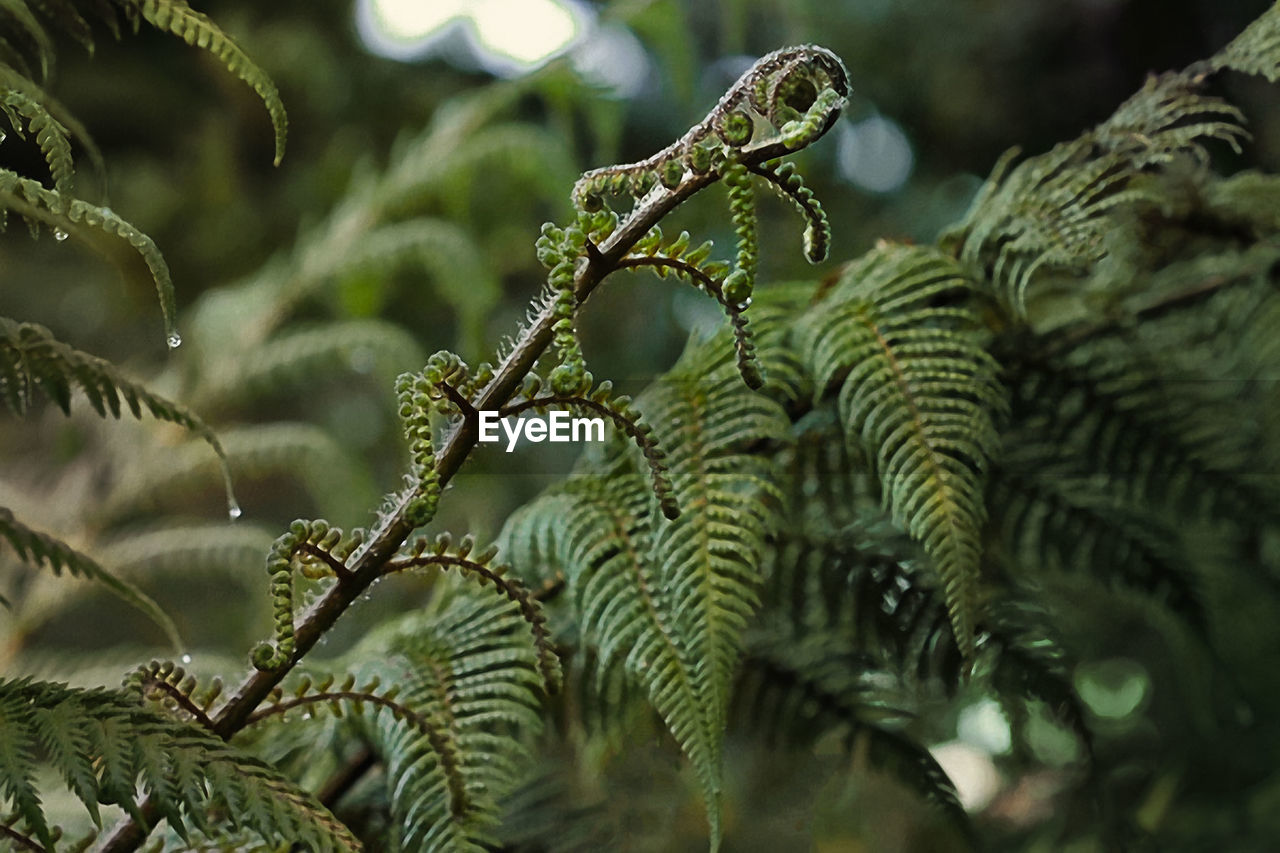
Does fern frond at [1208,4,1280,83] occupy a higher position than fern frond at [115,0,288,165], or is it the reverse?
fern frond at [1208,4,1280,83]

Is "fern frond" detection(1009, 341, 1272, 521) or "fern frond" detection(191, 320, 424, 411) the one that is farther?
"fern frond" detection(191, 320, 424, 411)

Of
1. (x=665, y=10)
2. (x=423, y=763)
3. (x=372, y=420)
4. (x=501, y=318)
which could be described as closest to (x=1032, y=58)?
(x=665, y=10)

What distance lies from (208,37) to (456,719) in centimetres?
36

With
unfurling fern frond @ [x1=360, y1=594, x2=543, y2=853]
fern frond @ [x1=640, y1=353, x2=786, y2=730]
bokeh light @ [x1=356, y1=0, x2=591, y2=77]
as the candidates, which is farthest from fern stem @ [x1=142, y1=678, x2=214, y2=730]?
bokeh light @ [x1=356, y1=0, x2=591, y2=77]

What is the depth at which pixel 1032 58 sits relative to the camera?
164 cm

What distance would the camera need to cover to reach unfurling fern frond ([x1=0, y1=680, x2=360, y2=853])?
1.24 feet

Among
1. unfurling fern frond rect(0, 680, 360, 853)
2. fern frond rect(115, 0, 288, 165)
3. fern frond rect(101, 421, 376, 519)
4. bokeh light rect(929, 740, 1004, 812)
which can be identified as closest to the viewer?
unfurling fern frond rect(0, 680, 360, 853)

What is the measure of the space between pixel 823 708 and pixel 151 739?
415 mm

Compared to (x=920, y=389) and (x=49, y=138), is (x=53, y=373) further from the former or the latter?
(x=920, y=389)

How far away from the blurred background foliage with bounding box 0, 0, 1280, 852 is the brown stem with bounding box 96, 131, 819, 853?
0.30m

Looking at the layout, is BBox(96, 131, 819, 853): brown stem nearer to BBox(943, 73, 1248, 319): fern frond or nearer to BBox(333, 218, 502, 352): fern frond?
BBox(943, 73, 1248, 319): fern frond

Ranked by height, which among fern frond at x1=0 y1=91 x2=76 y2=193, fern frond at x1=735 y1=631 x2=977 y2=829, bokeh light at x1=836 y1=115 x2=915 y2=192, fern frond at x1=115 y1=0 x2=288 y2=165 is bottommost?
fern frond at x1=735 y1=631 x2=977 y2=829

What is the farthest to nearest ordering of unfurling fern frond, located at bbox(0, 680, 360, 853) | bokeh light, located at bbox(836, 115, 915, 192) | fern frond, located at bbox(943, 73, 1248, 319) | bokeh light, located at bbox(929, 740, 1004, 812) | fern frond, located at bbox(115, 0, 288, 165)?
1. bokeh light, located at bbox(836, 115, 915, 192)
2. bokeh light, located at bbox(929, 740, 1004, 812)
3. fern frond, located at bbox(943, 73, 1248, 319)
4. fern frond, located at bbox(115, 0, 288, 165)
5. unfurling fern frond, located at bbox(0, 680, 360, 853)

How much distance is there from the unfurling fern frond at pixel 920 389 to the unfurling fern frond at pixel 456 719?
224 millimetres
